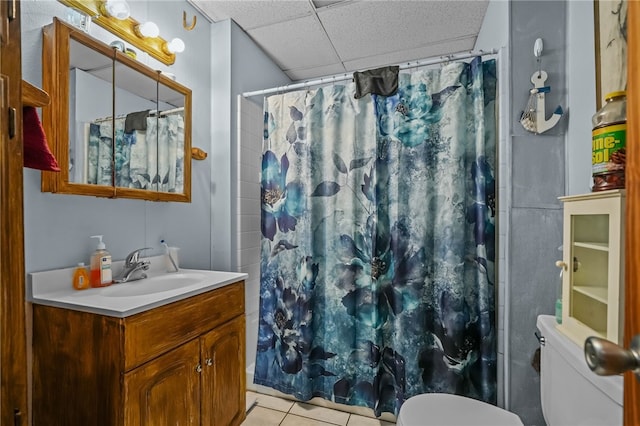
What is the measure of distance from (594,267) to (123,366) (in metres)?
1.39

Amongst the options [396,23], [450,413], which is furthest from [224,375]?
[396,23]

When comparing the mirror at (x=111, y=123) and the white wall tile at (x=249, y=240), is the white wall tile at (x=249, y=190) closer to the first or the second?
the white wall tile at (x=249, y=240)

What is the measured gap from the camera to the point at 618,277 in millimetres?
627

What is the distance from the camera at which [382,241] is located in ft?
5.82

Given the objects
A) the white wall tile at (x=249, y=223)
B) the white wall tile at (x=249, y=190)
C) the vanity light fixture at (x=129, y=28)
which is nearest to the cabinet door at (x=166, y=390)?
the white wall tile at (x=249, y=223)

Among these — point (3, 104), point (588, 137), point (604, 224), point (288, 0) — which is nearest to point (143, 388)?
point (3, 104)

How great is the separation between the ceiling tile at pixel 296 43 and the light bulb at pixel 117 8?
0.94 metres

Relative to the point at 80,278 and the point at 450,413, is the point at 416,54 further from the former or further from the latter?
the point at 80,278

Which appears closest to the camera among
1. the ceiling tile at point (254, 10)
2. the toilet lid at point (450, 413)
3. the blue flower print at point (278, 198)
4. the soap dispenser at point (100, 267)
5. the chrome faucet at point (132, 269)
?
the toilet lid at point (450, 413)

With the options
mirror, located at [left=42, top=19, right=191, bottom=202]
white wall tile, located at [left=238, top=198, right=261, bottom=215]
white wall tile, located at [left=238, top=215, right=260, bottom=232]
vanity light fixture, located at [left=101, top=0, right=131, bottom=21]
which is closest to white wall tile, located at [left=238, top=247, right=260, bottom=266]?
white wall tile, located at [left=238, top=215, right=260, bottom=232]

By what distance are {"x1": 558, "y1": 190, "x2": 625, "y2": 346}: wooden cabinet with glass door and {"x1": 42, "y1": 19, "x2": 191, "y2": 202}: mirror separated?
168 cm

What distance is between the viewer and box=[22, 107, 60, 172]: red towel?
856 mm

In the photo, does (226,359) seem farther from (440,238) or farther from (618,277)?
(618,277)

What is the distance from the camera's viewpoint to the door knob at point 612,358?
0.38m
